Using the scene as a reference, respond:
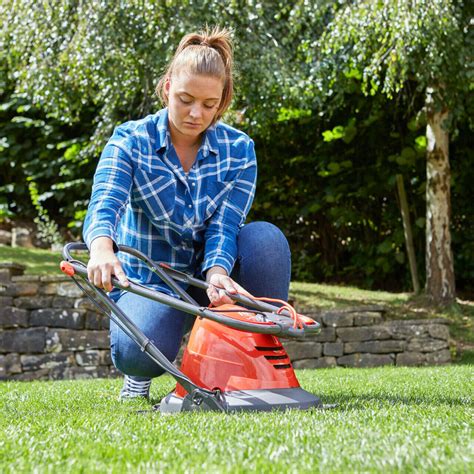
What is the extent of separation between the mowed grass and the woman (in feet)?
1.42

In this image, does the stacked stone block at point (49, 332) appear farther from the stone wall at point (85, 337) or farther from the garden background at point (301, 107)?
the garden background at point (301, 107)

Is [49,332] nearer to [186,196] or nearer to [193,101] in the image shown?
[186,196]

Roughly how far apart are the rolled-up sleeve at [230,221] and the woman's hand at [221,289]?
0.12 meters

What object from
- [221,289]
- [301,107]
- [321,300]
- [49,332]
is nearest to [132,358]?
[221,289]

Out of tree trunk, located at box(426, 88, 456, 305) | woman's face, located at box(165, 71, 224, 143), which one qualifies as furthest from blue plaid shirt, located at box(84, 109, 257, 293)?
tree trunk, located at box(426, 88, 456, 305)

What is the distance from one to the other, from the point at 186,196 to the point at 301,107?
15.1 feet

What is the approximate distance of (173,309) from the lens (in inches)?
124

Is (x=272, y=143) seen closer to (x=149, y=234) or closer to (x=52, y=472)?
(x=149, y=234)

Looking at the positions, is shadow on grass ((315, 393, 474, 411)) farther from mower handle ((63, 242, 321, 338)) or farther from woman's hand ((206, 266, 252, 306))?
woman's hand ((206, 266, 252, 306))

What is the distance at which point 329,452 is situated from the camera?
5.82 ft

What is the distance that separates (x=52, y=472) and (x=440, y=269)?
690 cm

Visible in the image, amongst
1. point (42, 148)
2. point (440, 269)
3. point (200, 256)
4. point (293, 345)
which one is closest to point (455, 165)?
point (440, 269)

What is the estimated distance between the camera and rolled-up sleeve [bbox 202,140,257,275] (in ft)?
9.98

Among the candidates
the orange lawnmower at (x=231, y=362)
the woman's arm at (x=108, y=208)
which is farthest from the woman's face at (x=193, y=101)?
the orange lawnmower at (x=231, y=362)
